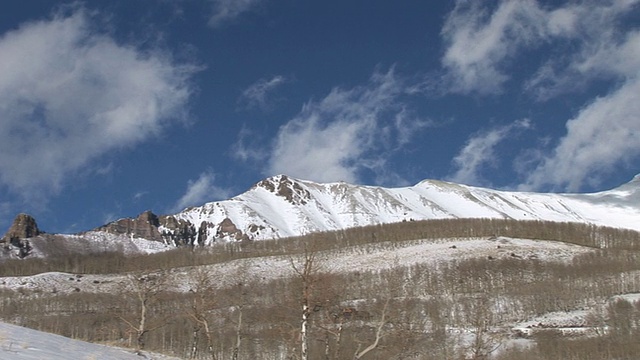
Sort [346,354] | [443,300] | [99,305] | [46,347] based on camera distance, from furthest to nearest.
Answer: [99,305], [443,300], [346,354], [46,347]

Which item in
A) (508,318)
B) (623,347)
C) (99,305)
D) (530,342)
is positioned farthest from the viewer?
(99,305)

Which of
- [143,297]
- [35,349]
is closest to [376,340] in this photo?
[35,349]

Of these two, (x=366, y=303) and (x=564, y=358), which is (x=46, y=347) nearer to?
(x=564, y=358)

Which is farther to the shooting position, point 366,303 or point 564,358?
point 366,303

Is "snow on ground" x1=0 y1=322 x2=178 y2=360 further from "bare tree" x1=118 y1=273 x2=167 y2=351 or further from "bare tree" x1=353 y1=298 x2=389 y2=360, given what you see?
"bare tree" x1=118 y1=273 x2=167 y2=351

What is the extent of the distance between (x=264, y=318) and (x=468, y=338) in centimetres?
4446

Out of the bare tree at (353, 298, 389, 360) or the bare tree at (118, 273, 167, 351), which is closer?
the bare tree at (353, 298, 389, 360)

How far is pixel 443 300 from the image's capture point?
182000mm

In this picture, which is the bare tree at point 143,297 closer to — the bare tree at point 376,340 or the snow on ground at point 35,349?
the bare tree at point 376,340

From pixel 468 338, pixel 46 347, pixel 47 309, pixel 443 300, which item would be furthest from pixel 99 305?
pixel 46 347

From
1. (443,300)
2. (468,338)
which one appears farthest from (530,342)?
(443,300)

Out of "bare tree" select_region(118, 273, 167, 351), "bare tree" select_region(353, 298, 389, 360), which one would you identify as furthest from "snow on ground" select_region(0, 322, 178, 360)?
"bare tree" select_region(118, 273, 167, 351)

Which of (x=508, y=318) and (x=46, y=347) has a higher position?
(x=46, y=347)

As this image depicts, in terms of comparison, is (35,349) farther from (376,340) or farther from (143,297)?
(143,297)
